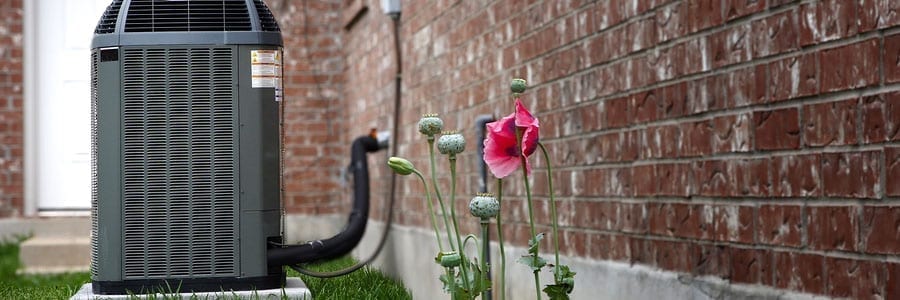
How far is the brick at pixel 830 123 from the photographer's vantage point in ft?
6.30

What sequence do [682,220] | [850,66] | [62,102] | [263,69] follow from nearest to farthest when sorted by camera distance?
[850,66]
[682,220]
[263,69]
[62,102]

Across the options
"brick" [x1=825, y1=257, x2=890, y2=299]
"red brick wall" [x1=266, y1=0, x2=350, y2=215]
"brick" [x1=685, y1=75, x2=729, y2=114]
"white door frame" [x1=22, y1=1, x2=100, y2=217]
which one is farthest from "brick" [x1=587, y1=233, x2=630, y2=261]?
"white door frame" [x1=22, y1=1, x2=100, y2=217]

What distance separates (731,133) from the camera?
2.35 metres

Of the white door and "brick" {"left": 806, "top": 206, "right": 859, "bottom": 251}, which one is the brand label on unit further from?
the white door

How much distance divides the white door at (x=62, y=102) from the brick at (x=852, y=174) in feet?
21.5

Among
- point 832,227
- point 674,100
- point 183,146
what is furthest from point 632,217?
point 183,146

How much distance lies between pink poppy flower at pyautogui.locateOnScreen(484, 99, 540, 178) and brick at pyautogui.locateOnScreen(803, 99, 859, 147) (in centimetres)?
48

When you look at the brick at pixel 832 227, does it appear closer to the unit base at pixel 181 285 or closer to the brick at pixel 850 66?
the brick at pixel 850 66

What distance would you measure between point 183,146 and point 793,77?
1.89m

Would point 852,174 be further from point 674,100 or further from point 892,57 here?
point 674,100

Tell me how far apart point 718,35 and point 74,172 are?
6257 mm

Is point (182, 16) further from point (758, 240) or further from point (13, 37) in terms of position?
point (13, 37)

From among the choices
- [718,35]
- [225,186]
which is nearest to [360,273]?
[225,186]

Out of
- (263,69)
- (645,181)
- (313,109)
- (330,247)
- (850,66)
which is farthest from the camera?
(313,109)
